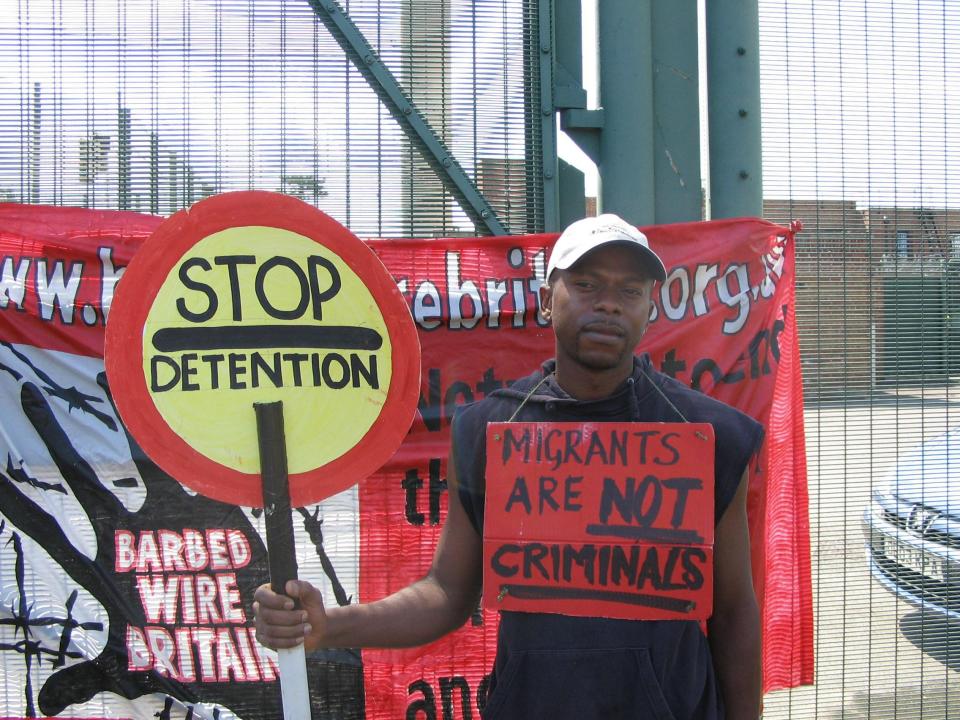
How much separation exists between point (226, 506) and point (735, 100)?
221cm

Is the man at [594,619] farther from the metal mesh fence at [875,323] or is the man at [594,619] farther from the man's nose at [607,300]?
the metal mesh fence at [875,323]

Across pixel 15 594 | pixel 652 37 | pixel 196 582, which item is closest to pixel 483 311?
pixel 652 37

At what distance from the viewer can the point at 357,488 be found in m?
3.09

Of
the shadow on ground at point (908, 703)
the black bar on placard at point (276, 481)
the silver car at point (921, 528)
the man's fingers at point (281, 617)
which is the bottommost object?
the shadow on ground at point (908, 703)

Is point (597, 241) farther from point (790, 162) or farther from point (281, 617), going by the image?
point (790, 162)

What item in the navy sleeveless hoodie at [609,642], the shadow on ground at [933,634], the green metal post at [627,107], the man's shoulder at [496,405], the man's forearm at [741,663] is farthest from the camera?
the shadow on ground at [933,634]

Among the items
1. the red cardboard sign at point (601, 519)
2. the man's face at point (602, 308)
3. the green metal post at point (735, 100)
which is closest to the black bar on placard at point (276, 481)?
the red cardboard sign at point (601, 519)

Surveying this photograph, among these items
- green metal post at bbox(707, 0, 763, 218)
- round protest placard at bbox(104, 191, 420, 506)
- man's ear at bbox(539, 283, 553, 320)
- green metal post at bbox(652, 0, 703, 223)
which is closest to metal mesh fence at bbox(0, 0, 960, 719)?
green metal post at bbox(707, 0, 763, 218)

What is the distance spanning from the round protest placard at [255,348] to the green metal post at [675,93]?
1726mm

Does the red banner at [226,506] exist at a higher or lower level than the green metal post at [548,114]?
lower

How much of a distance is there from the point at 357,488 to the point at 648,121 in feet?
5.20

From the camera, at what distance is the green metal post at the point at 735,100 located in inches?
121

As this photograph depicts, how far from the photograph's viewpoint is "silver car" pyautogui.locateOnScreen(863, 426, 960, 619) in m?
3.47

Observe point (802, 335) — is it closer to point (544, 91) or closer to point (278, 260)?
point (544, 91)
